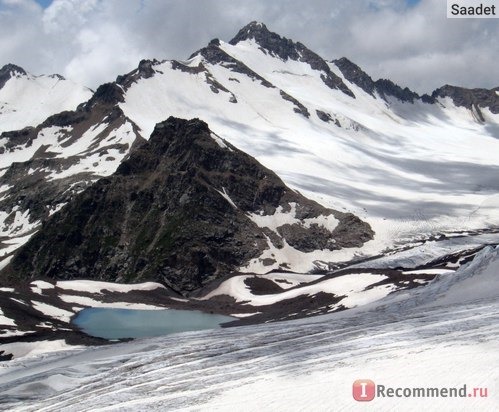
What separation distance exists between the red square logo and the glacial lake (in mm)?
69012

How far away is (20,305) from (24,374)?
57900 mm

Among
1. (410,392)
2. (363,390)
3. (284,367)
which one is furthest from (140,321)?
(410,392)

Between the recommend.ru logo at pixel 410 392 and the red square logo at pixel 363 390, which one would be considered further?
the red square logo at pixel 363 390

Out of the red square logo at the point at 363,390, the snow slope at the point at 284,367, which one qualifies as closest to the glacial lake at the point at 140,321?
the snow slope at the point at 284,367

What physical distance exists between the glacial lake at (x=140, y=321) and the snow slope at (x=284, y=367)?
39.7 meters

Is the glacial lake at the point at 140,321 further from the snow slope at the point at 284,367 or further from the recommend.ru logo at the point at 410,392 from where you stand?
the recommend.ru logo at the point at 410,392

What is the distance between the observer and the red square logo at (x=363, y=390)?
1689 inches

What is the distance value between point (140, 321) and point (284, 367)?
78.7 m

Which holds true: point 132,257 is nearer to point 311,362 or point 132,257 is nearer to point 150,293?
point 150,293

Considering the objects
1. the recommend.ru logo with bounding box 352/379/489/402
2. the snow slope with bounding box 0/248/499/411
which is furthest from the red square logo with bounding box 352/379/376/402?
the snow slope with bounding box 0/248/499/411

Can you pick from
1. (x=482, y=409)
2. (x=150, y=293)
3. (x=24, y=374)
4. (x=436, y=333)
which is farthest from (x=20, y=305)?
(x=482, y=409)

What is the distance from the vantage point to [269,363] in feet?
178

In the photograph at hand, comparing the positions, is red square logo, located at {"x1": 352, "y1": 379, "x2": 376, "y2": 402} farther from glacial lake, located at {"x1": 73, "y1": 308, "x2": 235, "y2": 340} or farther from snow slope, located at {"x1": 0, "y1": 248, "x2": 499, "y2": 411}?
glacial lake, located at {"x1": 73, "y1": 308, "x2": 235, "y2": 340}

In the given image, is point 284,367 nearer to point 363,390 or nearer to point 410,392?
point 363,390
